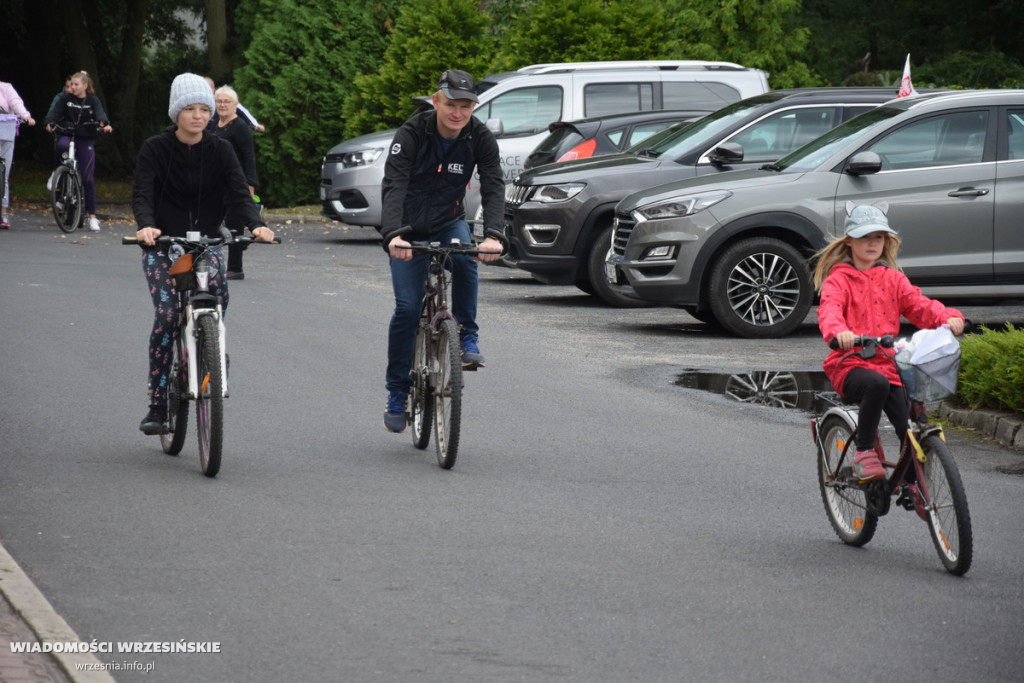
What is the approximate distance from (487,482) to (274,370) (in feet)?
11.6

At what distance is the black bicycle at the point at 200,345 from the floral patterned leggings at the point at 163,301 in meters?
0.05

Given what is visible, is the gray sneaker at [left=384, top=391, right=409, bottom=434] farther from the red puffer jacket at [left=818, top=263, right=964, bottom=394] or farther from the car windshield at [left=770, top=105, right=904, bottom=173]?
the car windshield at [left=770, top=105, right=904, bottom=173]

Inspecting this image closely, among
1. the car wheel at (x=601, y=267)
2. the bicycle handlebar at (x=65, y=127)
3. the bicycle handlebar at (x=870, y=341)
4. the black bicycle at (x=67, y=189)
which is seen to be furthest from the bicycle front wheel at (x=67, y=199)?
the bicycle handlebar at (x=870, y=341)

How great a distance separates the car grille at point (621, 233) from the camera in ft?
43.0

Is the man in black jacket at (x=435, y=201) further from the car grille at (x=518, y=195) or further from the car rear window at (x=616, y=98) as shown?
the car rear window at (x=616, y=98)

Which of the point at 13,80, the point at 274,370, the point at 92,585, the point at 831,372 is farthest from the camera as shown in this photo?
the point at 13,80

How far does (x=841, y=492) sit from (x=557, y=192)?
8.64m

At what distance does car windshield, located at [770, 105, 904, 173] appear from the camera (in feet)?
41.8

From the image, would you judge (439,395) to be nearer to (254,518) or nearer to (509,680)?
(254,518)

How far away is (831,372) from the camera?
6.14 metres

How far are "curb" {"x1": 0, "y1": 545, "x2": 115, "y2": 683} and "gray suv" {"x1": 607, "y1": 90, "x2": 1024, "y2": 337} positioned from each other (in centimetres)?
788

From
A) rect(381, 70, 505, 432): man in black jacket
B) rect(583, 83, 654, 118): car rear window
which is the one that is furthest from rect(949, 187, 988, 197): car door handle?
rect(583, 83, 654, 118): car rear window

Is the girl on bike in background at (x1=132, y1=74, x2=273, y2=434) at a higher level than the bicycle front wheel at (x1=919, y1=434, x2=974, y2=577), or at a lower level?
higher

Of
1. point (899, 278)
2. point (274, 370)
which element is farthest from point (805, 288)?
point (899, 278)
